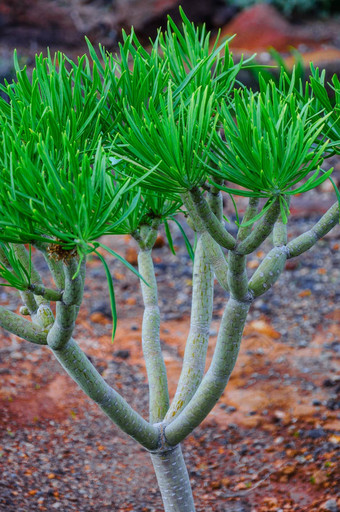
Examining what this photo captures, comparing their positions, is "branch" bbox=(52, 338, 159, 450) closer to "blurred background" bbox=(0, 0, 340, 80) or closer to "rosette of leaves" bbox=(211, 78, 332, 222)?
"rosette of leaves" bbox=(211, 78, 332, 222)

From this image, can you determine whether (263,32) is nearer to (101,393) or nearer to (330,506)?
(330,506)

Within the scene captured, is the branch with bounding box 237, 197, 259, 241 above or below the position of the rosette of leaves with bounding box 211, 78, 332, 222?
above

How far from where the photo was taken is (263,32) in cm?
597

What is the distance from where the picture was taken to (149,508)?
5.09ft

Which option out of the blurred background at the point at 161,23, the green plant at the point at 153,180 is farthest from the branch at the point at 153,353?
the blurred background at the point at 161,23

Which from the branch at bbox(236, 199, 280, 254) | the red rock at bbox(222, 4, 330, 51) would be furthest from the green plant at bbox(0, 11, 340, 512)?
the red rock at bbox(222, 4, 330, 51)

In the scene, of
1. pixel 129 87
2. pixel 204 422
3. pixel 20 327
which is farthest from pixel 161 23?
pixel 20 327

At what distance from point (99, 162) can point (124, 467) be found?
4.24 feet

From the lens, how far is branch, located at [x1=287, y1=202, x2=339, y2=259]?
0.93m

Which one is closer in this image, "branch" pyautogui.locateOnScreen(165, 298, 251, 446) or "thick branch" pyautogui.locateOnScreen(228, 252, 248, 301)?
"thick branch" pyautogui.locateOnScreen(228, 252, 248, 301)

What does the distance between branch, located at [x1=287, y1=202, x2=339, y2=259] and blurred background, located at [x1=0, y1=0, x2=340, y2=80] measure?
5062 millimetres

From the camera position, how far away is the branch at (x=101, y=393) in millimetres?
929

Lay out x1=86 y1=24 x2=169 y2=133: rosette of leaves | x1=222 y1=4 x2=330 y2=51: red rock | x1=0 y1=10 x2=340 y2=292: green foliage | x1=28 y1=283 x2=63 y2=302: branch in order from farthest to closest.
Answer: x1=222 y1=4 x2=330 y2=51: red rock < x1=86 y1=24 x2=169 y2=133: rosette of leaves < x1=28 y1=283 x2=63 y2=302: branch < x1=0 y1=10 x2=340 y2=292: green foliage

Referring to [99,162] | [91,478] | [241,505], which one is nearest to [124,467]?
[91,478]
